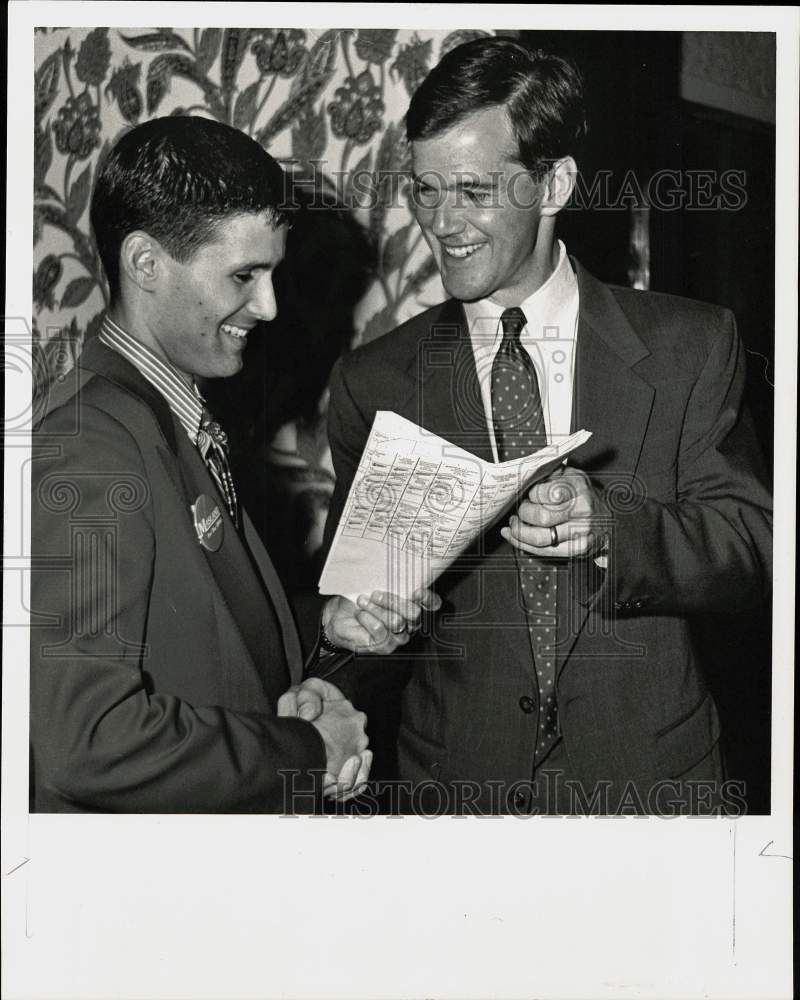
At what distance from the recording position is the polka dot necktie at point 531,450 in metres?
2.11

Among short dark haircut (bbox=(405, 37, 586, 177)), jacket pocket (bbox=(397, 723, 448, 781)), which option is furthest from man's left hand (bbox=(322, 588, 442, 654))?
short dark haircut (bbox=(405, 37, 586, 177))

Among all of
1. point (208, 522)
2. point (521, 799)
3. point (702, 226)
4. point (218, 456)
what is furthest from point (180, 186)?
point (521, 799)

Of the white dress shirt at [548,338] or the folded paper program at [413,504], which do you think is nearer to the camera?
the folded paper program at [413,504]

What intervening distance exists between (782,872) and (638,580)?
599mm

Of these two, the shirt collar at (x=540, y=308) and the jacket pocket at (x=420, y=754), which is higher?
the shirt collar at (x=540, y=308)

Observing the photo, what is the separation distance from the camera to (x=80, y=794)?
6.80 feet

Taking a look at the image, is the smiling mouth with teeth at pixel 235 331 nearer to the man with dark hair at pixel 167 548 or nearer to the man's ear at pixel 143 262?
the man with dark hair at pixel 167 548

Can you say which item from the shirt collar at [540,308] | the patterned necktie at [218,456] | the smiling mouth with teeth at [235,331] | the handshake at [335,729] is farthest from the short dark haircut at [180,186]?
the handshake at [335,729]

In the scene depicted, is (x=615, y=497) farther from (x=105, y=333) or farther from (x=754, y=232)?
(x=105, y=333)

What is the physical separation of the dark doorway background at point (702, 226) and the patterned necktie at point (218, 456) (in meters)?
0.69

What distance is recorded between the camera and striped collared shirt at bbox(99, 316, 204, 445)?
2.04 m

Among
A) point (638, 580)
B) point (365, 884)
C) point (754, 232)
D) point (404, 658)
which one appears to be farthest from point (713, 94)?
point (365, 884)

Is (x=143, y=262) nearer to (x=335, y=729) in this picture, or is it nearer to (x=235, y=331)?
(x=235, y=331)

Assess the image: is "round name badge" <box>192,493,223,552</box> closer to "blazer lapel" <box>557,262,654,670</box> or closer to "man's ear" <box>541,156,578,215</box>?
"blazer lapel" <box>557,262,654,670</box>
